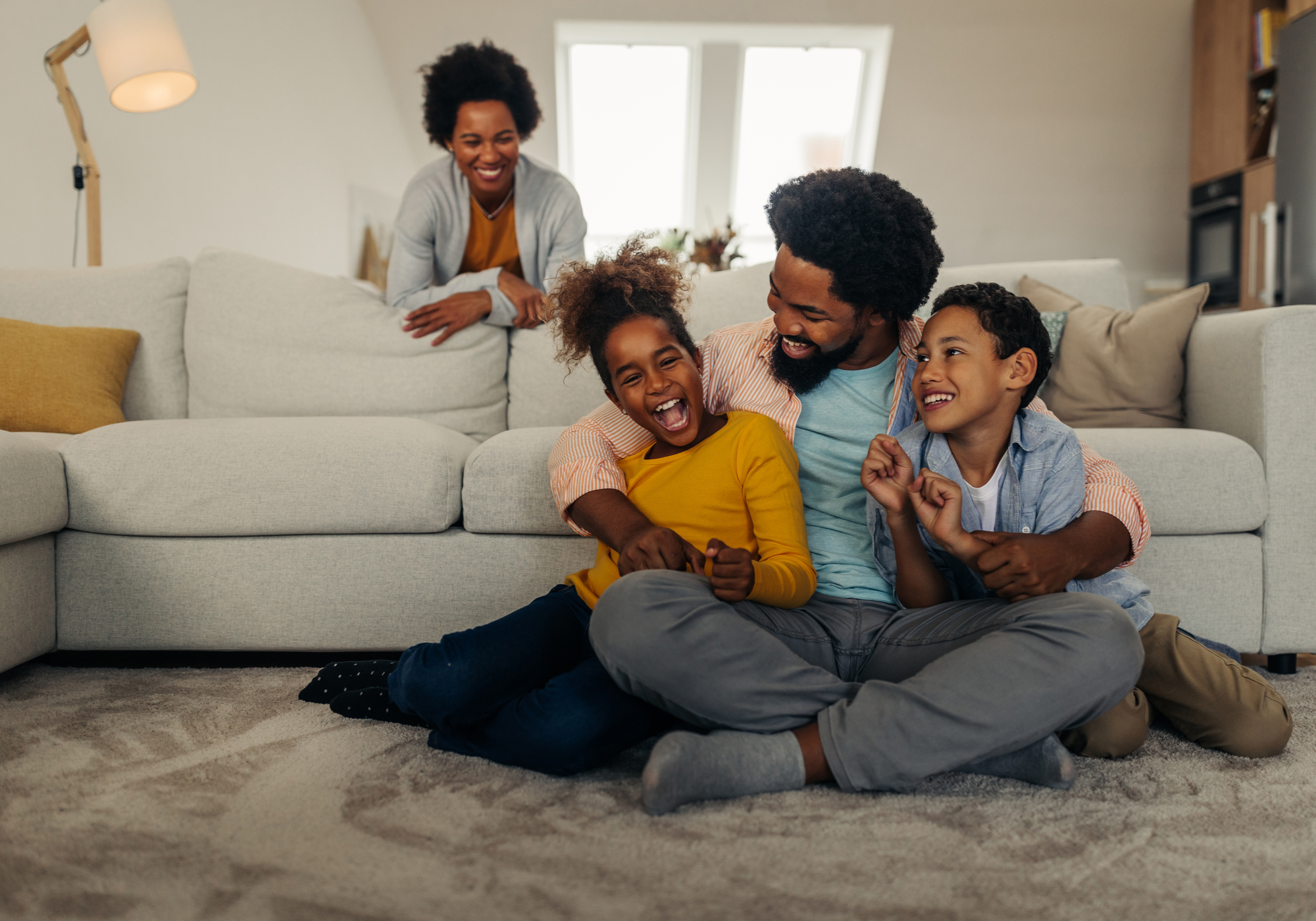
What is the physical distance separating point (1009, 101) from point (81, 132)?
4.36 metres

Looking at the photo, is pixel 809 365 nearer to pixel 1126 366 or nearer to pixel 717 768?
pixel 717 768

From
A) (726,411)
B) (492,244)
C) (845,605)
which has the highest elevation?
(492,244)

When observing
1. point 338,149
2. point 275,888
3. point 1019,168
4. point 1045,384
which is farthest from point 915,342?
point 1019,168

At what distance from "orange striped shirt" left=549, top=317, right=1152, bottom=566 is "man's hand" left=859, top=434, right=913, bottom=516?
16 centimetres

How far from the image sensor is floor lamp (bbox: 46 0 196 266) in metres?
2.44

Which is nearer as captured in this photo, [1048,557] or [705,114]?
[1048,557]

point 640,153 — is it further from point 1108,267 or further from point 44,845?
point 44,845

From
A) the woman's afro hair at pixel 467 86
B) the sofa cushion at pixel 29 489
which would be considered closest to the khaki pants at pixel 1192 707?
the sofa cushion at pixel 29 489

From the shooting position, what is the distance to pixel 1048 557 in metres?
1.09

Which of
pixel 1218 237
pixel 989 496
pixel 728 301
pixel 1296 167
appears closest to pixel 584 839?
pixel 989 496

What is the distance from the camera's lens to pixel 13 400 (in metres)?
1.85

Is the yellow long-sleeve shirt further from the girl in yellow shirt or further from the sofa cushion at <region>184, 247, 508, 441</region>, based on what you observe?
the sofa cushion at <region>184, 247, 508, 441</region>

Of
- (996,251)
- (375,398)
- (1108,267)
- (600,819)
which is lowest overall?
(600,819)

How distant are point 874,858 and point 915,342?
758 mm
